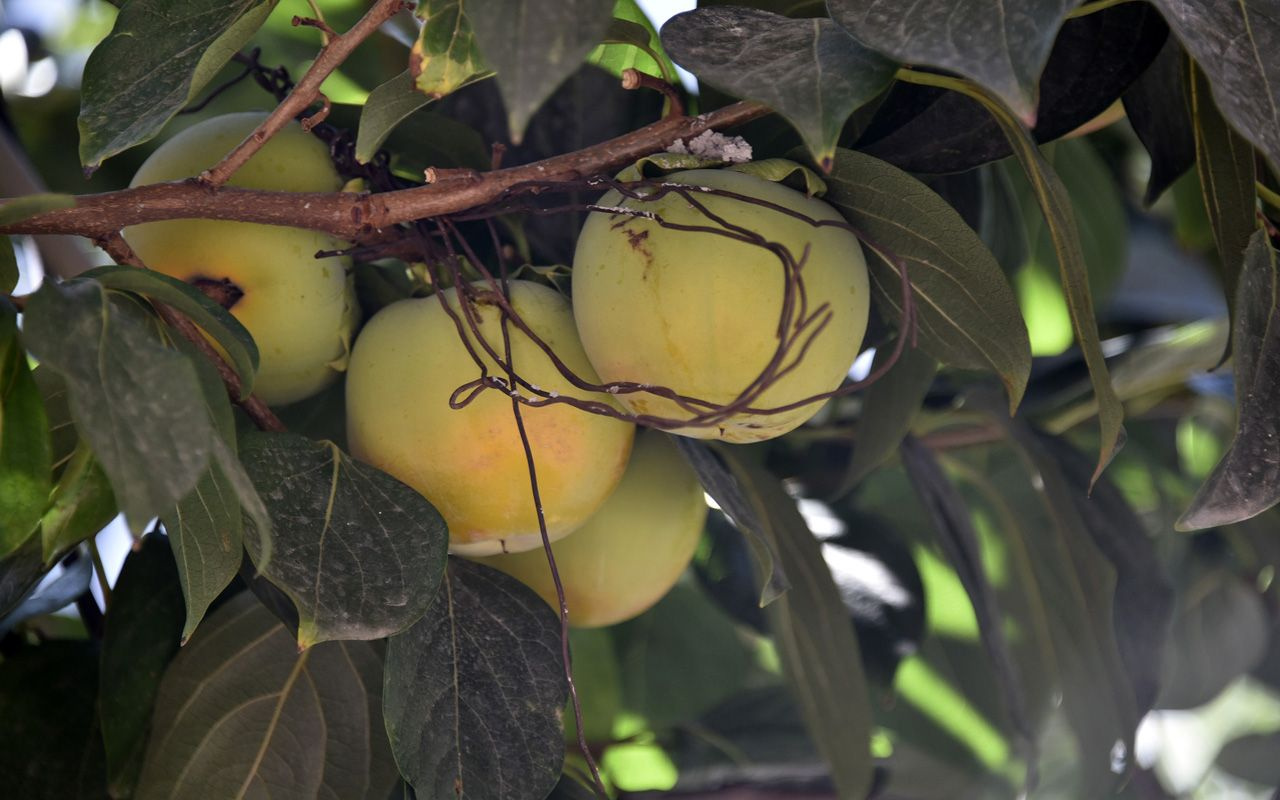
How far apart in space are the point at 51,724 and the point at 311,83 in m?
0.36

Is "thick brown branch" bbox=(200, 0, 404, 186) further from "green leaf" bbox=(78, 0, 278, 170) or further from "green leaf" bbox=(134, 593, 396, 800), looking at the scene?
"green leaf" bbox=(134, 593, 396, 800)

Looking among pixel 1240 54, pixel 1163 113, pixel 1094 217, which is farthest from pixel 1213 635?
pixel 1240 54

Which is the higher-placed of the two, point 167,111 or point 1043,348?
point 167,111

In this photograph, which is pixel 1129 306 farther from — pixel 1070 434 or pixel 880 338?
pixel 880 338

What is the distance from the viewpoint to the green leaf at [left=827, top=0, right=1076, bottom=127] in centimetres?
38

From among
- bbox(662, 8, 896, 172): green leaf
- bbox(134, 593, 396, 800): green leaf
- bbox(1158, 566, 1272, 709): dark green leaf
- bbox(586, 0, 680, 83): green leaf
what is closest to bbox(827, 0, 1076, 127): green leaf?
bbox(662, 8, 896, 172): green leaf

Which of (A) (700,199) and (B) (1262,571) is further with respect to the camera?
(B) (1262,571)

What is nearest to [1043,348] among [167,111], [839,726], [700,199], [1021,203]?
[1021,203]

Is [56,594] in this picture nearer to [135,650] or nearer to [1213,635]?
[135,650]

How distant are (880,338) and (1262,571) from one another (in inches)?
32.3

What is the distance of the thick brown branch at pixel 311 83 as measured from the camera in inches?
17.8

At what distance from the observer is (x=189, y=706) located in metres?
0.58

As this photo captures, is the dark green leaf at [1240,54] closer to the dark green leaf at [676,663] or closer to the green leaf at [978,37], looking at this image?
the green leaf at [978,37]

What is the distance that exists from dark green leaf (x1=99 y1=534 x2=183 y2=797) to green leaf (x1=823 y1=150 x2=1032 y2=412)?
0.35 meters
